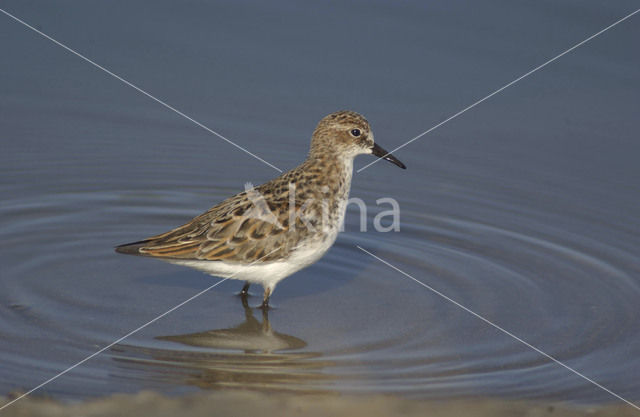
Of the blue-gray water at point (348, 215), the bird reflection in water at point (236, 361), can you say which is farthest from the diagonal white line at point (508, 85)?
the bird reflection in water at point (236, 361)

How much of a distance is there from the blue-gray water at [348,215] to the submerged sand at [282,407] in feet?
0.55

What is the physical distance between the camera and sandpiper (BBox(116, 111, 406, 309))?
30.9 feet

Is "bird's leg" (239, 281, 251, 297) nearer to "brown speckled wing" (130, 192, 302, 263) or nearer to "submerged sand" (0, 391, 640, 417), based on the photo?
"brown speckled wing" (130, 192, 302, 263)

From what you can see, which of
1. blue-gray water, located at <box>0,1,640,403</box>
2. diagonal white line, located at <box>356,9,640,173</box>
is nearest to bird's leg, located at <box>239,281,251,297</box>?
blue-gray water, located at <box>0,1,640,403</box>

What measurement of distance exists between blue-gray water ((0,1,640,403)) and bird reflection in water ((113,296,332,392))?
0.08 feet

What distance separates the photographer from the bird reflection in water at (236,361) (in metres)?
8.25

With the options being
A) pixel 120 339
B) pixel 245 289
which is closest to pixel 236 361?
pixel 120 339

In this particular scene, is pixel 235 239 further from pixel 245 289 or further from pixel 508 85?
pixel 508 85

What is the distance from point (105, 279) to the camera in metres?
10.2

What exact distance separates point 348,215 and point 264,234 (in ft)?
9.03

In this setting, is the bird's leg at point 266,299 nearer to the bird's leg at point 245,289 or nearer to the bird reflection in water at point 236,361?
the bird's leg at point 245,289

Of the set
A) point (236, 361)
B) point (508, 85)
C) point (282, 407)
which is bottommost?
point (282, 407)

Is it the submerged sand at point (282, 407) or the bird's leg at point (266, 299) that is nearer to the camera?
the submerged sand at point (282, 407)

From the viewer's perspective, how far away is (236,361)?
863cm
